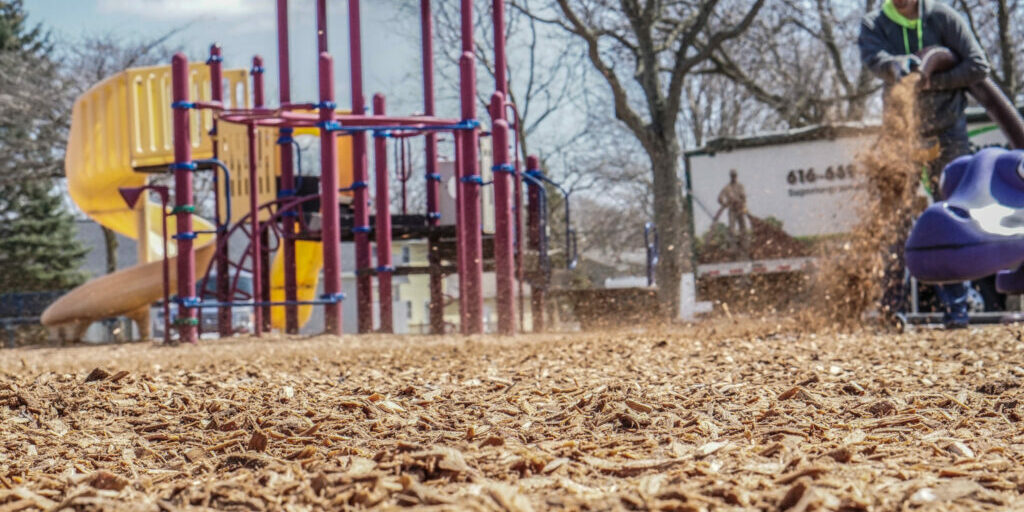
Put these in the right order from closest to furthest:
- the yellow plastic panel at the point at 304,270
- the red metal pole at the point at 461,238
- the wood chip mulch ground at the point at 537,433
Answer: the wood chip mulch ground at the point at 537,433 → the red metal pole at the point at 461,238 → the yellow plastic panel at the point at 304,270

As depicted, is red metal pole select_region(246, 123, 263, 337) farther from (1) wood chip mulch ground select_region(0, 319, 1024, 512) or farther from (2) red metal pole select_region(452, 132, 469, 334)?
(1) wood chip mulch ground select_region(0, 319, 1024, 512)

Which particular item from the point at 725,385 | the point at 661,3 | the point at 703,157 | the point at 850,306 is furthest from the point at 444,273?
the point at 661,3

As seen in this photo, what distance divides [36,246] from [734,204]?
2731cm

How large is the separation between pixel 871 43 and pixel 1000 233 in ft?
8.66

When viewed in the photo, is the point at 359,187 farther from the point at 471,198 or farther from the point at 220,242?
the point at 220,242

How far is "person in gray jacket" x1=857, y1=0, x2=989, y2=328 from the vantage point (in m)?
9.18

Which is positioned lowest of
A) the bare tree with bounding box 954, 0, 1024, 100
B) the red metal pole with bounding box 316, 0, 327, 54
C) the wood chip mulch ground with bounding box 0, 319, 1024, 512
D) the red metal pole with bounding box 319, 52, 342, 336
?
the wood chip mulch ground with bounding box 0, 319, 1024, 512

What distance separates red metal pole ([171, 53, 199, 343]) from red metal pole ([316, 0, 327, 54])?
4.14ft

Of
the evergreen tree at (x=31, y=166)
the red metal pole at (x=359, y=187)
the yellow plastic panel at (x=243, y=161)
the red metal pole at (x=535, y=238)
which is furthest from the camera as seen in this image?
the evergreen tree at (x=31, y=166)

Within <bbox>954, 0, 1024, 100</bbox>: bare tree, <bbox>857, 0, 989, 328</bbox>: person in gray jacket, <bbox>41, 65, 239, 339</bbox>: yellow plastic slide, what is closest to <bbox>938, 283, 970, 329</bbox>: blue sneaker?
<bbox>857, 0, 989, 328</bbox>: person in gray jacket

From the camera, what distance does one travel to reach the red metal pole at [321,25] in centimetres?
1135

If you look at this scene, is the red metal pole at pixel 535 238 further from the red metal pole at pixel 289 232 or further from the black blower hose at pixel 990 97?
the black blower hose at pixel 990 97

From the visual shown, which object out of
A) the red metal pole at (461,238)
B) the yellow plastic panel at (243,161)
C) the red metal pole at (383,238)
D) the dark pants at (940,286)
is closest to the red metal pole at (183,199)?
the red metal pole at (383,238)

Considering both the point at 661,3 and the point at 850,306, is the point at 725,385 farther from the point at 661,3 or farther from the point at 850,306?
the point at 661,3
